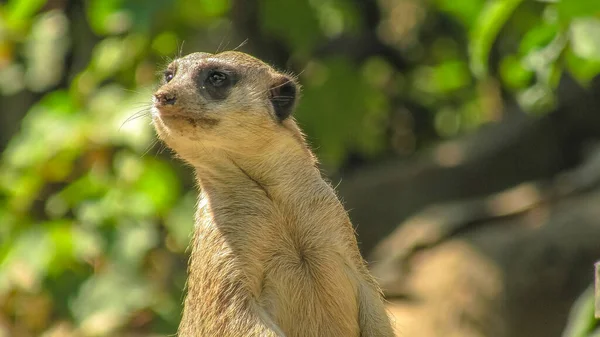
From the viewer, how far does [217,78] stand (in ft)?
12.8

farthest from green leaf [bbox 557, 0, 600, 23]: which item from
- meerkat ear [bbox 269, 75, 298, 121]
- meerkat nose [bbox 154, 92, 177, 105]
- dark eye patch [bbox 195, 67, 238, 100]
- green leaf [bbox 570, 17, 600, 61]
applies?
meerkat nose [bbox 154, 92, 177, 105]

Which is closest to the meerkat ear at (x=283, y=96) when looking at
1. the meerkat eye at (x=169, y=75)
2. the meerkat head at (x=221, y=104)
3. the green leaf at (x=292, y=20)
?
the meerkat head at (x=221, y=104)

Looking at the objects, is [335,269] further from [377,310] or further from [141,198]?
[141,198]

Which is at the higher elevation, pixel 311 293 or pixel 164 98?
pixel 164 98

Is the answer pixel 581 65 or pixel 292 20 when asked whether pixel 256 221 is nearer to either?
pixel 581 65

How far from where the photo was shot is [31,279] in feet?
21.8

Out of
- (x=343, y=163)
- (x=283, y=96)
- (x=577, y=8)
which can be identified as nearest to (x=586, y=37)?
(x=577, y=8)

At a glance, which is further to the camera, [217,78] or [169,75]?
[169,75]

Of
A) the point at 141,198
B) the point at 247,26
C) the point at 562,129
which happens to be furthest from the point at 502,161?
the point at 141,198

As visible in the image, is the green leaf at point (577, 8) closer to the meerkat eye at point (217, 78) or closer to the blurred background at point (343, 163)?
the blurred background at point (343, 163)

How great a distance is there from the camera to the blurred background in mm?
6367

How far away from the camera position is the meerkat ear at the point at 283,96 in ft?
13.4

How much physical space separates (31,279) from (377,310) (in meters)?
3.23

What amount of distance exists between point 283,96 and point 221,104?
38cm
